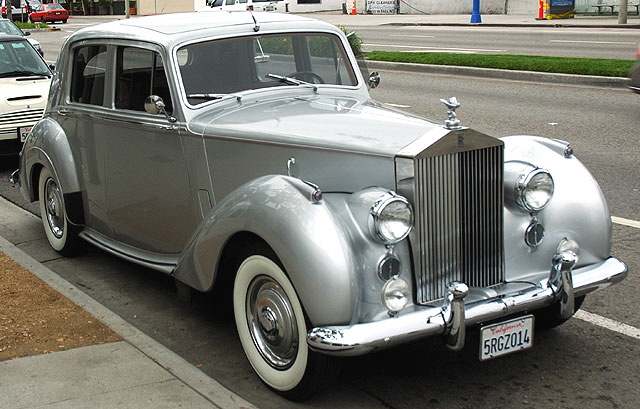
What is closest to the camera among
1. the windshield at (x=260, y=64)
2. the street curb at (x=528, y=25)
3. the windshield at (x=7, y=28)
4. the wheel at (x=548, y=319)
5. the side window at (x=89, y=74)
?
the wheel at (x=548, y=319)

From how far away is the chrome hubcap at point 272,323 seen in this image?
4137mm

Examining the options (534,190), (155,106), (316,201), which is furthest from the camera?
(155,106)

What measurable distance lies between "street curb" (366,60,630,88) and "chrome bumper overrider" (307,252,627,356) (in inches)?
408

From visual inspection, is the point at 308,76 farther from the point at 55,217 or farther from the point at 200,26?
the point at 55,217

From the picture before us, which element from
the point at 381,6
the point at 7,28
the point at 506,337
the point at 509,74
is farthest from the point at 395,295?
the point at 381,6

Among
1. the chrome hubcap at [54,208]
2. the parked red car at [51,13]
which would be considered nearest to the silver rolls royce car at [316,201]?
the chrome hubcap at [54,208]

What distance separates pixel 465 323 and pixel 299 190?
98 centimetres

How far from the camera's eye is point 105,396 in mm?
4168

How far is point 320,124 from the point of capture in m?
4.70

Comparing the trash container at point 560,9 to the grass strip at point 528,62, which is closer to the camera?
the grass strip at point 528,62

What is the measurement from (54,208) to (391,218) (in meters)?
3.70

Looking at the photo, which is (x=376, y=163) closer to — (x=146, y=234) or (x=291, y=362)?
(x=291, y=362)

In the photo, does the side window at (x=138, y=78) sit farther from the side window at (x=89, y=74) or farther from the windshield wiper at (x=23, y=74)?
the windshield wiper at (x=23, y=74)

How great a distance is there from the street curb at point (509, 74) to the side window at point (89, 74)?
32.2ft
